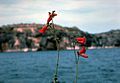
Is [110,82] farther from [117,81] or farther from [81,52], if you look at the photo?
[81,52]

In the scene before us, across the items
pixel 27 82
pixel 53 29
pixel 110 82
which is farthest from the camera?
pixel 27 82

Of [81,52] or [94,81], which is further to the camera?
[94,81]

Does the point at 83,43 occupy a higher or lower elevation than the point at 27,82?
higher

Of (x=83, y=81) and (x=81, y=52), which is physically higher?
(x=81, y=52)

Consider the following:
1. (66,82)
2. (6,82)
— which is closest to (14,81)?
(6,82)

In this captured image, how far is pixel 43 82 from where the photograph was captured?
4659 cm

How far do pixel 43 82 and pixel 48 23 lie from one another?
4094cm

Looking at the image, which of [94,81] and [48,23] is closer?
[48,23]

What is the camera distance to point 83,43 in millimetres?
5902

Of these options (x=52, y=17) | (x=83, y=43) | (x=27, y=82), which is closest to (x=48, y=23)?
(x=52, y=17)

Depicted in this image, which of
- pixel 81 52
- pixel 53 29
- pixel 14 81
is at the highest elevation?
pixel 53 29

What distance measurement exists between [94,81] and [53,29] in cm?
4060

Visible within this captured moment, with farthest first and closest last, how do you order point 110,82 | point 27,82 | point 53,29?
point 27,82 → point 110,82 → point 53,29

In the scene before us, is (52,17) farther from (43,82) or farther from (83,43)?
(43,82)
